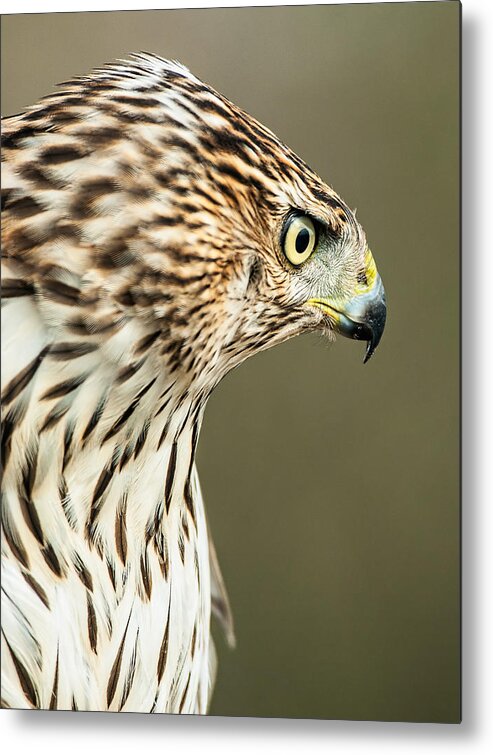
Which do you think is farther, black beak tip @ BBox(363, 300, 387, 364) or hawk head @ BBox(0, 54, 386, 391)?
black beak tip @ BBox(363, 300, 387, 364)

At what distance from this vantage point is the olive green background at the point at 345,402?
4.40 ft

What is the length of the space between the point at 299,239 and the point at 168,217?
0.58 ft

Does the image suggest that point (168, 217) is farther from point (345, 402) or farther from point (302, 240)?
point (345, 402)

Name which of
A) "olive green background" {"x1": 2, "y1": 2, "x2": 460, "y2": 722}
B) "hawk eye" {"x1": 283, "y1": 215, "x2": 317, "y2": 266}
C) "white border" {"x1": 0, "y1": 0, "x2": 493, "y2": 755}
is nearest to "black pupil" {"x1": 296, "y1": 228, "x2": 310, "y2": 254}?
"hawk eye" {"x1": 283, "y1": 215, "x2": 317, "y2": 266}

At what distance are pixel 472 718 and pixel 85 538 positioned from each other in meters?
0.59

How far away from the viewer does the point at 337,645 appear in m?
1.38

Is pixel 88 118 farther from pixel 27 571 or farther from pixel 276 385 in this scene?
pixel 27 571

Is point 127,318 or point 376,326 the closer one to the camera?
point 127,318

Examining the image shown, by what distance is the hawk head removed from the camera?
1193 millimetres

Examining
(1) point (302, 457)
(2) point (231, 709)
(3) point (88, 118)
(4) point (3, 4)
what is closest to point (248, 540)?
(1) point (302, 457)

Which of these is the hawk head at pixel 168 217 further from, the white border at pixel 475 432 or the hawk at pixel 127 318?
the white border at pixel 475 432

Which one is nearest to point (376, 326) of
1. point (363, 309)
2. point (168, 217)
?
point (363, 309)

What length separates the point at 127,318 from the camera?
1199mm

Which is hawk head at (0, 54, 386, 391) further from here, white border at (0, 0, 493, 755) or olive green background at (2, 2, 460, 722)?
white border at (0, 0, 493, 755)
